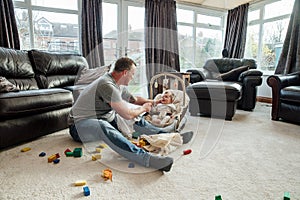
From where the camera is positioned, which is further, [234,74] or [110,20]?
[110,20]

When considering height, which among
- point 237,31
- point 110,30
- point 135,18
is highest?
point 135,18

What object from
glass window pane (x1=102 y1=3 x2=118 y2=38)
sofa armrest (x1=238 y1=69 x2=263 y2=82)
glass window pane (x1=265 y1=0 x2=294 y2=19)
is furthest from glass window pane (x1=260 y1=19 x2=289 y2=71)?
glass window pane (x1=102 y1=3 x2=118 y2=38)

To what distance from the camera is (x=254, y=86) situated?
3.37 meters

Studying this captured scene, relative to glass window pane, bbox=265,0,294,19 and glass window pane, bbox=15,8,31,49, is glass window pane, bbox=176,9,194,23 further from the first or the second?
glass window pane, bbox=15,8,31,49

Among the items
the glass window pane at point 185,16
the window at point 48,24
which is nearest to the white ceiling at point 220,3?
the glass window pane at point 185,16

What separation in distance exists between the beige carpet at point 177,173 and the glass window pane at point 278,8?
11.7 ft

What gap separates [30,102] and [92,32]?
8.12 ft

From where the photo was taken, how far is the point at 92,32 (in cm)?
385

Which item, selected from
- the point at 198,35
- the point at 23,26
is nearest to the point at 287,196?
the point at 23,26

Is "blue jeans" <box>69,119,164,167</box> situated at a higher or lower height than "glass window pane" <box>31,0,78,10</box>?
lower

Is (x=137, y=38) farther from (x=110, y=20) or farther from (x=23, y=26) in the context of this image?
(x=23, y=26)

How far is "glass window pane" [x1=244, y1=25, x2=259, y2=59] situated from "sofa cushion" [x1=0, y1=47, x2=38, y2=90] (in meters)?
4.80

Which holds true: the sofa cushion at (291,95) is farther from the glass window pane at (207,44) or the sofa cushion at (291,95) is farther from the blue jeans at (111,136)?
the glass window pane at (207,44)

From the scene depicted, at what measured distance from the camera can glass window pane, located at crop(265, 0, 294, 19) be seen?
420 cm
